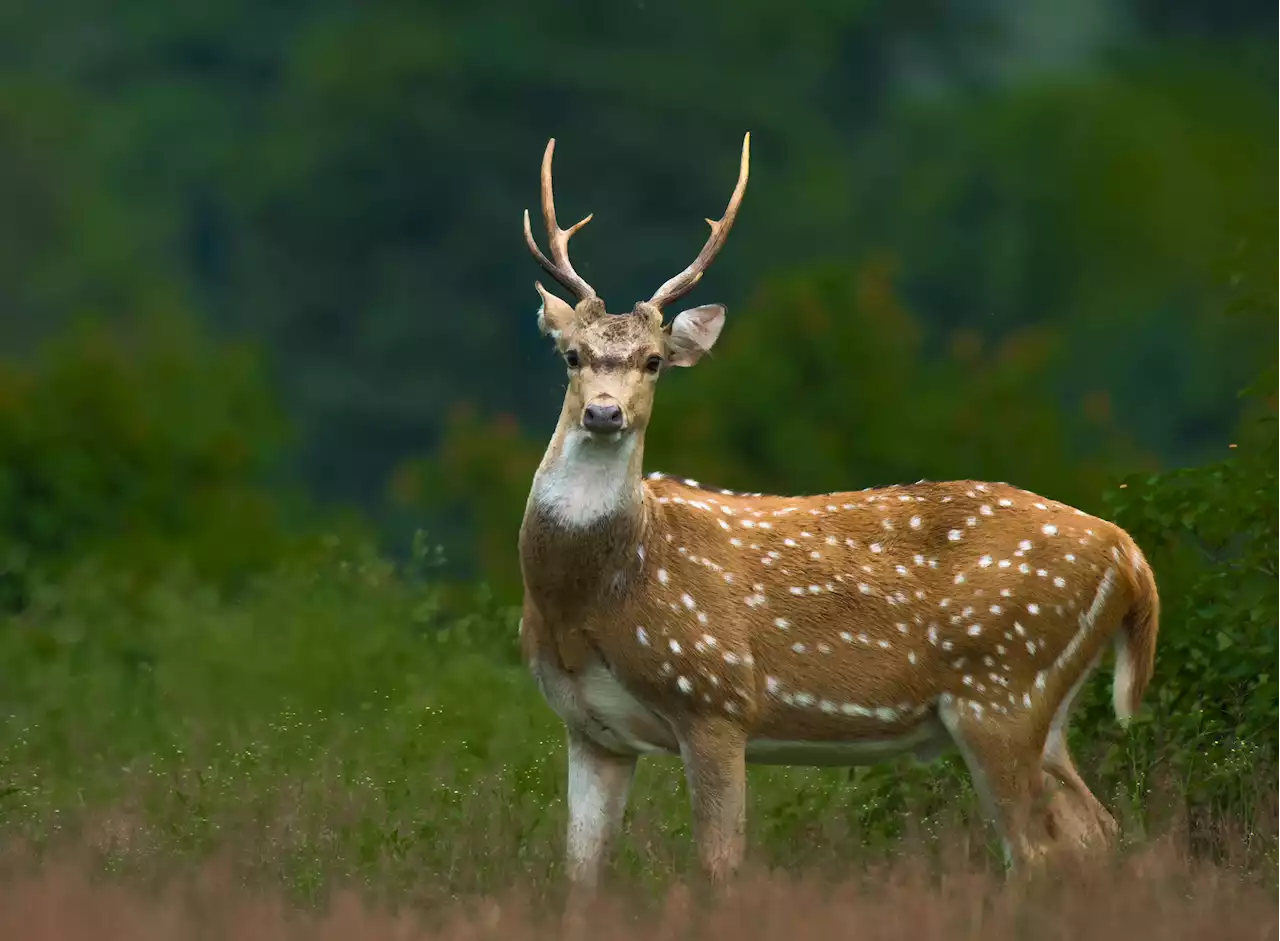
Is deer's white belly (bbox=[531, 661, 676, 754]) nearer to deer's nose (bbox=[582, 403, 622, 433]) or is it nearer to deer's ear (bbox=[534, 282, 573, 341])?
deer's nose (bbox=[582, 403, 622, 433])

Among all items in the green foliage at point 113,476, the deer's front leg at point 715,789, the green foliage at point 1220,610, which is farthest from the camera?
the green foliage at point 113,476

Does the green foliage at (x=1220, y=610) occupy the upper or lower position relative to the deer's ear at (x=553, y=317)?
lower

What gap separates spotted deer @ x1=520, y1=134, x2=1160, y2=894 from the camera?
783cm

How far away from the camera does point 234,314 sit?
35.9 metres

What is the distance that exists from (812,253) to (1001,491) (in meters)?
27.1

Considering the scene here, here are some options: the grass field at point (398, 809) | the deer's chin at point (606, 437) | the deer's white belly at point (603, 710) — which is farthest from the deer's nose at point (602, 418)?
the grass field at point (398, 809)

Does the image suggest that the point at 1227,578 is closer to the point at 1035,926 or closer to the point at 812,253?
the point at 1035,926

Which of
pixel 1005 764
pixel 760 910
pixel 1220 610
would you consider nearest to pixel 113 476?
pixel 1220 610

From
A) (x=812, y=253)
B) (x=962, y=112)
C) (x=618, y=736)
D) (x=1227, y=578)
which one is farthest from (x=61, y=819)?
(x=962, y=112)

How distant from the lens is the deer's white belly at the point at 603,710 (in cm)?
784

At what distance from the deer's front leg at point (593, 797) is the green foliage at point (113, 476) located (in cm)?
666

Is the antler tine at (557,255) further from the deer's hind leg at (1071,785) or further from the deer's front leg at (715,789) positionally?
the deer's hind leg at (1071,785)

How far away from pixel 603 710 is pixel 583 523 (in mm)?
579

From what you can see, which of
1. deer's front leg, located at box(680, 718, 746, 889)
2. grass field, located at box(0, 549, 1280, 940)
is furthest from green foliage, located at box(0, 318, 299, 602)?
deer's front leg, located at box(680, 718, 746, 889)
